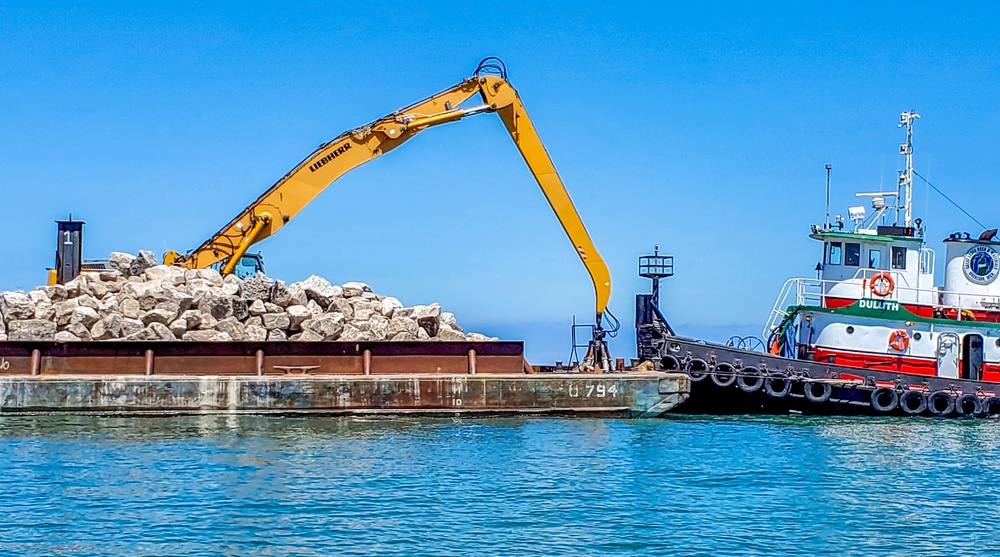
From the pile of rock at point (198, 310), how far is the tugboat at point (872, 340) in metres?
4.52

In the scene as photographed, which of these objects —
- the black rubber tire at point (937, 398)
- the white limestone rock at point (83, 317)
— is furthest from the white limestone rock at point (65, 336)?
the black rubber tire at point (937, 398)

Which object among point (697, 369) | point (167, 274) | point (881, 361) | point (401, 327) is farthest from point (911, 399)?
point (167, 274)

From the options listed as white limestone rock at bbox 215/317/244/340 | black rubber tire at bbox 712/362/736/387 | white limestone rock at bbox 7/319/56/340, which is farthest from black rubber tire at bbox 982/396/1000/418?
white limestone rock at bbox 7/319/56/340

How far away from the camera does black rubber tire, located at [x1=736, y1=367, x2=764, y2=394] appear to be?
67.2 ft

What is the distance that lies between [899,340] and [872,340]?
0.52 meters

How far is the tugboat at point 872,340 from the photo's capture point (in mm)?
20562

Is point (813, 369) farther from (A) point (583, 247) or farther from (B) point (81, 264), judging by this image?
(B) point (81, 264)

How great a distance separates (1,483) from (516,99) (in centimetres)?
1265

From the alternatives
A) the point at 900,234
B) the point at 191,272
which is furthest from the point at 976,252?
the point at 191,272

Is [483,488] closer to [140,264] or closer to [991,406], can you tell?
[140,264]

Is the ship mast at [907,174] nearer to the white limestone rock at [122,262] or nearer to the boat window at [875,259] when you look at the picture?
the boat window at [875,259]

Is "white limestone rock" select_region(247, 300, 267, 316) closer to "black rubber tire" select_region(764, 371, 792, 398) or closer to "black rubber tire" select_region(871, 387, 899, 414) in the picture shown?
"black rubber tire" select_region(764, 371, 792, 398)

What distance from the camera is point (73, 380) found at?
18.1 metres

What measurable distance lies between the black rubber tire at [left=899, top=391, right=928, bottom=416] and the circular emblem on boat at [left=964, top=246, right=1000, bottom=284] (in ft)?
9.83
